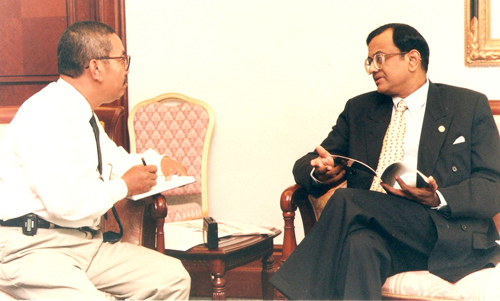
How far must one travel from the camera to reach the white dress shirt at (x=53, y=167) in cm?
215

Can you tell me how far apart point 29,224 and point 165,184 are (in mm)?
648

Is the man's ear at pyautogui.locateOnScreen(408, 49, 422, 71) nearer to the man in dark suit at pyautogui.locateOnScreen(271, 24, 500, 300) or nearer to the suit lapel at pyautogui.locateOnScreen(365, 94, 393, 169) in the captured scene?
the man in dark suit at pyautogui.locateOnScreen(271, 24, 500, 300)

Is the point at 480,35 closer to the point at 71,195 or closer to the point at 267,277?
the point at 267,277

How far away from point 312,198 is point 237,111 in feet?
4.14

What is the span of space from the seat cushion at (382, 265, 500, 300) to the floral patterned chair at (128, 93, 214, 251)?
5.70ft

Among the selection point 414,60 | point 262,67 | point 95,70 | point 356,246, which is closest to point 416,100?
point 414,60

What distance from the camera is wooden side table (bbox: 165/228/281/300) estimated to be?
2.75 metres

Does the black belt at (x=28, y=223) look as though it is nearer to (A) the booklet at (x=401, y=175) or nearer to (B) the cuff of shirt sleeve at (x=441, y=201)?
(A) the booklet at (x=401, y=175)

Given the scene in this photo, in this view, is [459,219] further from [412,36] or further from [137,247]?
[137,247]

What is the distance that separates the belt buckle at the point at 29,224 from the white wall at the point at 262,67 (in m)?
1.91

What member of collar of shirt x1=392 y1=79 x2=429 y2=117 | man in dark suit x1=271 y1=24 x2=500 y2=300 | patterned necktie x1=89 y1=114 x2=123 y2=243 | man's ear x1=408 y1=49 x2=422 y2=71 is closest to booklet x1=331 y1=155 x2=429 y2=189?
man in dark suit x1=271 y1=24 x2=500 y2=300

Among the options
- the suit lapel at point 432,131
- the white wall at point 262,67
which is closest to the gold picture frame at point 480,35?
the white wall at point 262,67

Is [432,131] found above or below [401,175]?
above

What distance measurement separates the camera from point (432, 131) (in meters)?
2.81
